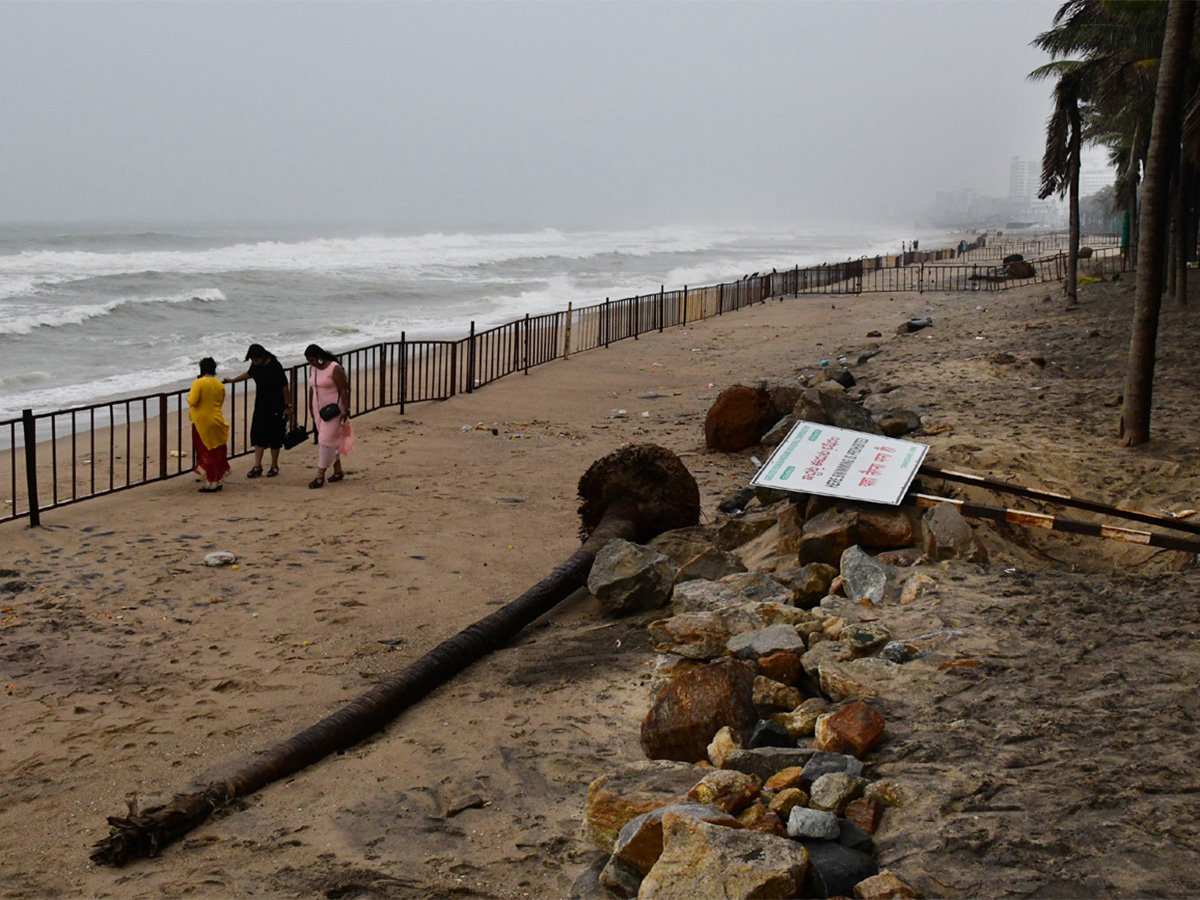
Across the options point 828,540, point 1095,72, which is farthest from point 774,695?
point 1095,72

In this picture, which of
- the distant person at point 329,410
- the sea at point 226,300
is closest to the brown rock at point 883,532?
the distant person at point 329,410

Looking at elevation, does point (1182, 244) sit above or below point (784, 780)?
above

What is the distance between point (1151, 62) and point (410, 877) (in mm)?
22100

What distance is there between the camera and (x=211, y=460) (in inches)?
410

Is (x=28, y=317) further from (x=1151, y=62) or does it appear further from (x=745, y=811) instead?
(x=745, y=811)

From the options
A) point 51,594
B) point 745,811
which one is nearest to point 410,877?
point 745,811

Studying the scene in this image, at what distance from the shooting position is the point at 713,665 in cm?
490

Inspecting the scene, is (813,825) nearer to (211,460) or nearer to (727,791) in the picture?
(727,791)

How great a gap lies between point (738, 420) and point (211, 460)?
19.1 feet

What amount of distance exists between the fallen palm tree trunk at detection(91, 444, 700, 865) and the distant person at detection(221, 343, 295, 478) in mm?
4034

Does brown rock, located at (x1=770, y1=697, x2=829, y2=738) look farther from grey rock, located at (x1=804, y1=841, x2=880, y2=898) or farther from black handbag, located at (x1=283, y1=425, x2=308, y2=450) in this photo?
black handbag, located at (x1=283, y1=425, x2=308, y2=450)

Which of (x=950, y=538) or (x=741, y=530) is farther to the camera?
(x=741, y=530)

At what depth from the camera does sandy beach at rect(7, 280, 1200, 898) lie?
3887 mm

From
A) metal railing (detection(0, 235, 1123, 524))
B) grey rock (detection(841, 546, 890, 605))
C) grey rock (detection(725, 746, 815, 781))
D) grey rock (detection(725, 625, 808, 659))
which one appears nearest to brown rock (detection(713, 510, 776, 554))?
grey rock (detection(841, 546, 890, 605))
